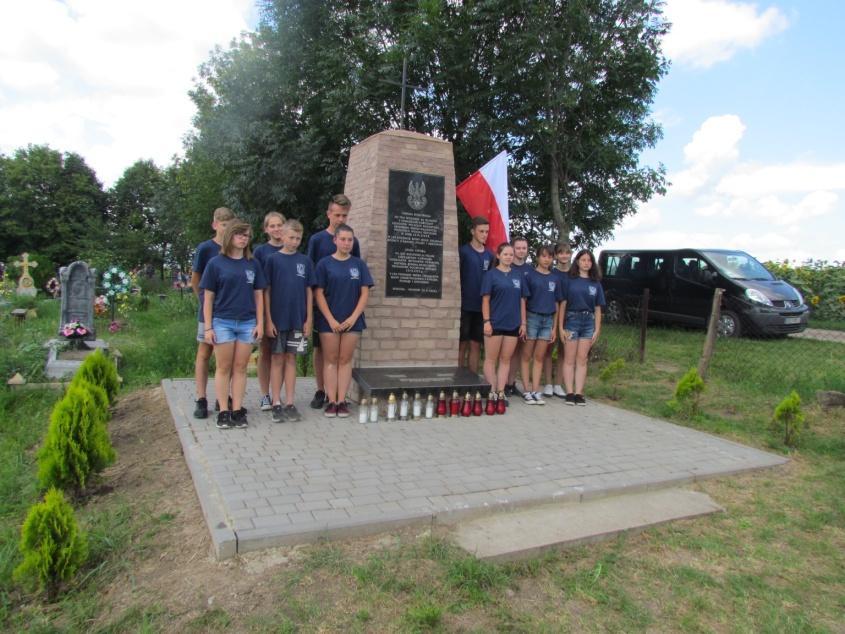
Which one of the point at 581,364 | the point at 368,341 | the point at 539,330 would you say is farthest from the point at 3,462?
the point at 581,364

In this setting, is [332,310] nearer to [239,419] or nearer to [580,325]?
[239,419]

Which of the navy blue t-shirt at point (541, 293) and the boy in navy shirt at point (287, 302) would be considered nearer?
the boy in navy shirt at point (287, 302)

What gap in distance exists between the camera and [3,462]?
188 inches

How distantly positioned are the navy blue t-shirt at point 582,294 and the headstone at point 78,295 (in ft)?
24.6

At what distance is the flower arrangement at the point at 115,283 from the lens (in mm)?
13273

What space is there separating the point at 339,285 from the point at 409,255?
1.19 m

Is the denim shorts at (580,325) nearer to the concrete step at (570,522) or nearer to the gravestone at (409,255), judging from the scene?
the gravestone at (409,255)

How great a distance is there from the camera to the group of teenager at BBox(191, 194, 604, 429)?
4719mm

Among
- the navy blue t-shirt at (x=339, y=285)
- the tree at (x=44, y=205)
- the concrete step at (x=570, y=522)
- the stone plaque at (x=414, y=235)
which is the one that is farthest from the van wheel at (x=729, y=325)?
the tree at (x=44, y=205)

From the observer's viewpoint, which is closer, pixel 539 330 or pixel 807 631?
pixel 807 631

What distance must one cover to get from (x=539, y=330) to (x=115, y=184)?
146ft

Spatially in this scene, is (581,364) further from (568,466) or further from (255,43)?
(255,43)

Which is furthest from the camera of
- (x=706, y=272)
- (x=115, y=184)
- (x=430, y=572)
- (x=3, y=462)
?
(x=115, y=184)

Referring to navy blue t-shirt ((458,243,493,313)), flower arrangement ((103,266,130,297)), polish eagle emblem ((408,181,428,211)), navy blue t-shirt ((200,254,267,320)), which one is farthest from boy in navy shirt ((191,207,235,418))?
flower arrangement ((103,266,130,297))
